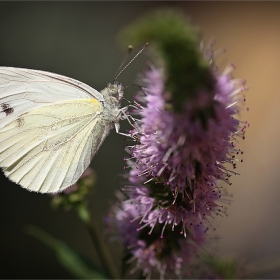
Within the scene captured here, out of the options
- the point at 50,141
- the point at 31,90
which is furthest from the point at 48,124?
the point at 31,90

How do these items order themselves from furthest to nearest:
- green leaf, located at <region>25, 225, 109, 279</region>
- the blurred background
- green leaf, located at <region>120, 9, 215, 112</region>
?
1. the blurred background
2. green leaf, located at <region>25, 225, 109, 279</region>
3. green leaf, located at <region>120, 9, 215, 112</region>

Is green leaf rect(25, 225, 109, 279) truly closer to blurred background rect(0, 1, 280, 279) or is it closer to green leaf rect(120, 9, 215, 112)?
green leaf rect(120, 9, 215, 112)

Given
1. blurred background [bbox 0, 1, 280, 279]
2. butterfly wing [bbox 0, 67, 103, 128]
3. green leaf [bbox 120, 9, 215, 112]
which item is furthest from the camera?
blurred background [bbox 0, 1, 280, 279]

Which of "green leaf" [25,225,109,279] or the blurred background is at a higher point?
the blurred background

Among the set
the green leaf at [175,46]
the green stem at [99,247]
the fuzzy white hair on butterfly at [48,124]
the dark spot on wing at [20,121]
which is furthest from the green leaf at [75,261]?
the green leaf at [175,46]

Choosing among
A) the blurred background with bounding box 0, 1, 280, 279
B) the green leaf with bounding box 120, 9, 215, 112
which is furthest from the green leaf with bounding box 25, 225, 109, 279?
the blurred background with bounding box 0, 1, 280, 279

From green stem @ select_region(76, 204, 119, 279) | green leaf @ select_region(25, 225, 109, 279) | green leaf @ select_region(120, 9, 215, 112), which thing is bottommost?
green leaf @ select_region(25, 225, 109, 279)
